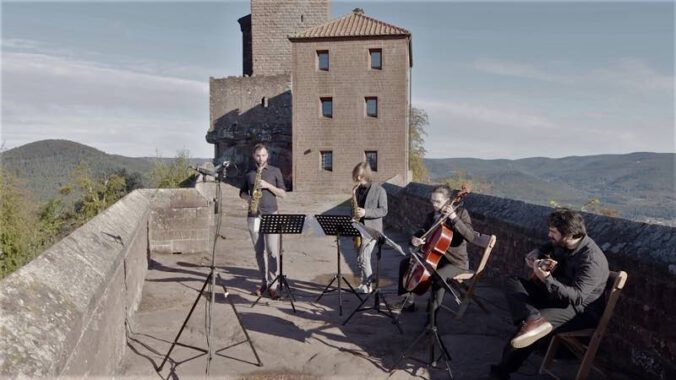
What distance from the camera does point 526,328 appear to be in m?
4.16

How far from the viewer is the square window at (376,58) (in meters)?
30.0

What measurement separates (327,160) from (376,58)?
20.4ft

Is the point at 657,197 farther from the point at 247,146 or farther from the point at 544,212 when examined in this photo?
the point at 544,212

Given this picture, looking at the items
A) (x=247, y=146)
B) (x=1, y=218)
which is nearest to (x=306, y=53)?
(x=247, y=146)

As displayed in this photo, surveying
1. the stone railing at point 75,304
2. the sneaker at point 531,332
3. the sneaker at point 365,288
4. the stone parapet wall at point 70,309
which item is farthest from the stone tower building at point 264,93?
the sneaker at point 531,332

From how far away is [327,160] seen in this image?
30.8 metres

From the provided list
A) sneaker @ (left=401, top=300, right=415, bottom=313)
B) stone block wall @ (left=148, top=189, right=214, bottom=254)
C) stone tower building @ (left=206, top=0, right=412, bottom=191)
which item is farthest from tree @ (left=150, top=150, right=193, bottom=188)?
sneaker @ (left=401, top=300, right=415, bottom=313)

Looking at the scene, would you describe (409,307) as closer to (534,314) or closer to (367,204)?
(367,204)

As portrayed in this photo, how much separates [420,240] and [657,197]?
19642cm

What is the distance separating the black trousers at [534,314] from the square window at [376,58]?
86.9ft

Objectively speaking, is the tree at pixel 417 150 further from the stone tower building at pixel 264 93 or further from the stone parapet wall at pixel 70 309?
the stone parapet wall at pixel 70 309

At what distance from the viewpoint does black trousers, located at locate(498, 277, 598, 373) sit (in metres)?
4.24

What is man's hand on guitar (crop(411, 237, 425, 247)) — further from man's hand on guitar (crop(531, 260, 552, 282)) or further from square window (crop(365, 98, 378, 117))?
square window (crop(365, 98, 378, 117))

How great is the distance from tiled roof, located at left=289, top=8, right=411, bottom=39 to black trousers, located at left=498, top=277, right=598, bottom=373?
26.6 m
